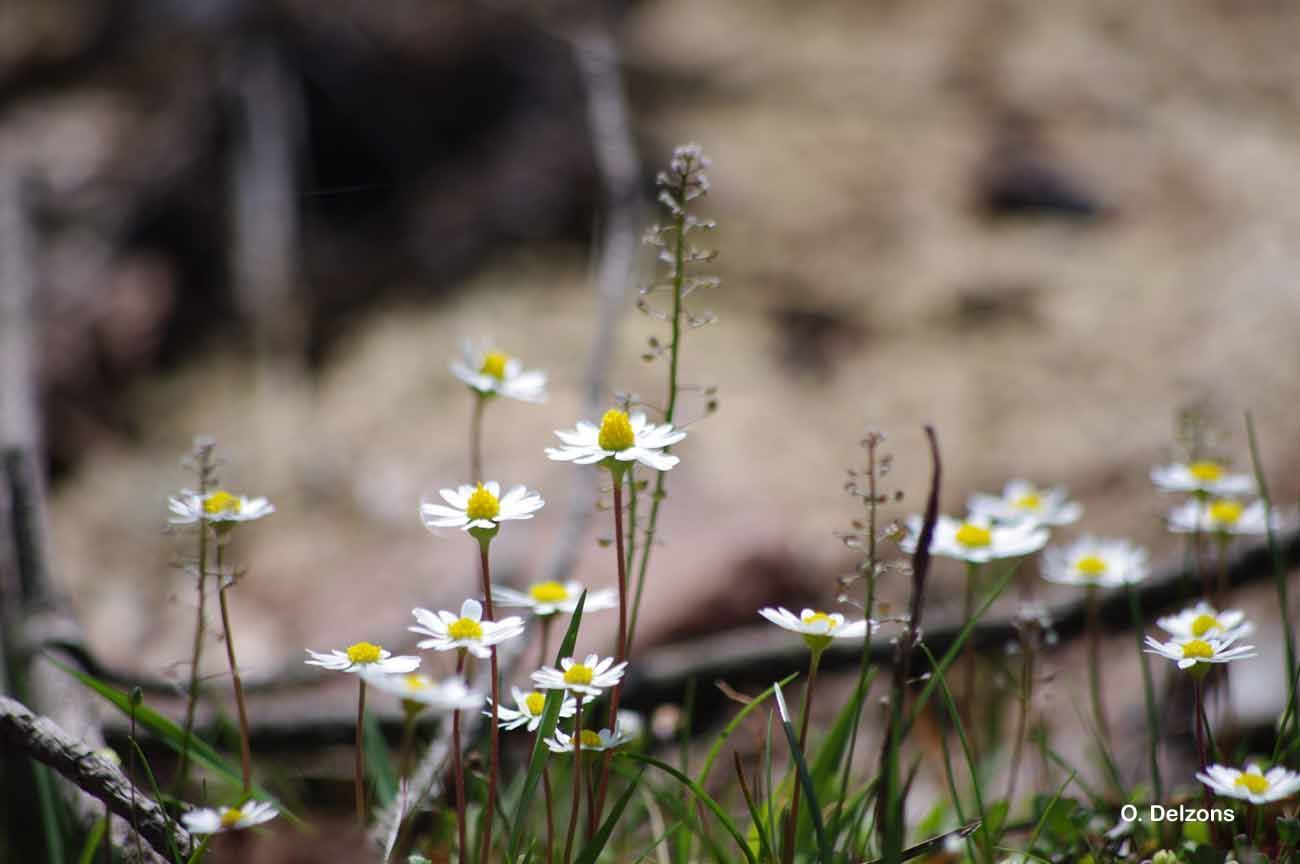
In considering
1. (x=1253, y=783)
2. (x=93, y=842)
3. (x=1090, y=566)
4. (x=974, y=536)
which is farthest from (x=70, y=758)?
(x=1090, y=566)

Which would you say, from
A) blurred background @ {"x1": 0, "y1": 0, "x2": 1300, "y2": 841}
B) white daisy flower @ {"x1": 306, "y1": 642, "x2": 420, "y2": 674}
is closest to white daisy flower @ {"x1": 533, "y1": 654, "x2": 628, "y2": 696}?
white daisy flower @ {"x1": 306, "y1": 642, "x2": 420, "y2": 674}

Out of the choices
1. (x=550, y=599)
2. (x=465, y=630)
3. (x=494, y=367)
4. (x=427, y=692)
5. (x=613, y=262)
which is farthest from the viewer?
(x=613, y=262)

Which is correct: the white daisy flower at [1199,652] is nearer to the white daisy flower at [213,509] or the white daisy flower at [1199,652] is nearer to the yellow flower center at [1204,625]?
the yellow flower center at [1204,625]

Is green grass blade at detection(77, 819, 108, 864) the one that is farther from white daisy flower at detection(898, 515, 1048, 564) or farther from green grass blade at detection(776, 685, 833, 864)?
white daisy flower at detection(898, 515, 1048, 564)

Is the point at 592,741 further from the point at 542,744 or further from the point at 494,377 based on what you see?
the point at 494,377

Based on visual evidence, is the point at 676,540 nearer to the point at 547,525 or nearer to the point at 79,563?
the point at 547,525

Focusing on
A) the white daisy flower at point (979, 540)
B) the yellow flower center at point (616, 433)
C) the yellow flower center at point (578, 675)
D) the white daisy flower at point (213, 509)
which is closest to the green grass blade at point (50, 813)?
the white daisy flower at point (213, 509)

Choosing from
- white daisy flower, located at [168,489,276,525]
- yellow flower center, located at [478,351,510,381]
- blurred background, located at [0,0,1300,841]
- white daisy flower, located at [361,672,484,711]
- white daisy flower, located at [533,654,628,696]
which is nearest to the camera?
white daisy flower, located at [361,672,484,711]
